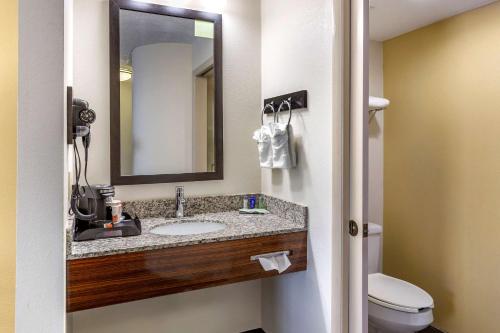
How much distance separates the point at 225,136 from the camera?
6.86 feet

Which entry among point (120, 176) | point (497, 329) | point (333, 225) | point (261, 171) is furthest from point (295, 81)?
point (497, 329)

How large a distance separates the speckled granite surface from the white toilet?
71 centimetres

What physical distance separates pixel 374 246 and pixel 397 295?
1.42 feet

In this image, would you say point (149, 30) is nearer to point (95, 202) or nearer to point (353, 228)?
point (95, 202)

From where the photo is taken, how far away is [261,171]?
219cm

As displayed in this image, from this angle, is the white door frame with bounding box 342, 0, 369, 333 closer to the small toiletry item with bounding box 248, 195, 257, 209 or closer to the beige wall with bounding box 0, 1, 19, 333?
the small toiletry item with bounding box 248, 195, 257, 209

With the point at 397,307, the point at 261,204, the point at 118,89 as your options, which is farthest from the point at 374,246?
the point at 118,89

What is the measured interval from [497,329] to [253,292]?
1423 mm

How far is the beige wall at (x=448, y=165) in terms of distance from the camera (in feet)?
6.57

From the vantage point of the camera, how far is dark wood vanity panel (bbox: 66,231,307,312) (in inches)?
51.8

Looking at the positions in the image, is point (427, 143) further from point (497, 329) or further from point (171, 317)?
point (171, 317)

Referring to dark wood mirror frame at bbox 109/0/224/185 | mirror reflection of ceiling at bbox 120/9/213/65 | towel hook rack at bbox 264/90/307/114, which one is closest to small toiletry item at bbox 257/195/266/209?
dark wood mirror frame at bbox 109/0/224/185

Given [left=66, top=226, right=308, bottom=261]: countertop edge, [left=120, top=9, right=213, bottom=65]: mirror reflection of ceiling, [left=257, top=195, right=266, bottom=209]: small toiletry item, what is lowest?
[left=66, top=226, right=308, bottom=261]: countertop edge

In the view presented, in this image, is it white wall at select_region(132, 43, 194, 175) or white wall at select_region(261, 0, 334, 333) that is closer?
white wall at select_region(261, 0, 334, 333)
